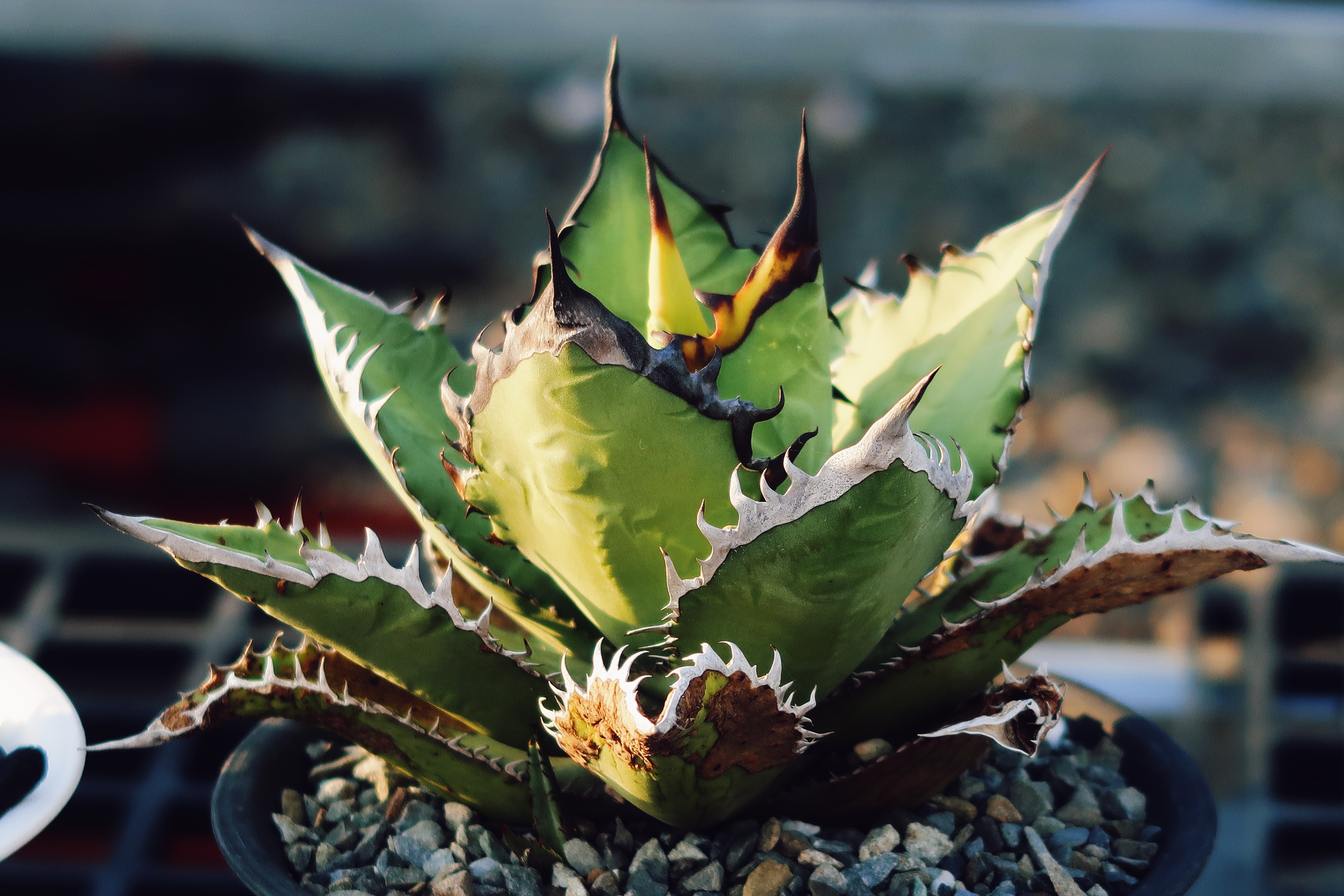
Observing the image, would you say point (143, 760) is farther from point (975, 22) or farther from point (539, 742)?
point (975, 22)

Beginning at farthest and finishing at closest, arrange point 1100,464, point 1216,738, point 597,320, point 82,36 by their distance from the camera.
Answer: point 1100,464 → point 82,36 → point 1216,738 → point 597,320

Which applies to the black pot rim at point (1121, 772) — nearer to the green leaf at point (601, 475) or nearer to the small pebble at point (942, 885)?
the small pebble at point (942, 885)

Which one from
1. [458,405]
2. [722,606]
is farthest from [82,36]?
[722,606]

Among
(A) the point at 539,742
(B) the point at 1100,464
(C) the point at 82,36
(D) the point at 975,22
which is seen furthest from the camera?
(B) the point at 1100,464

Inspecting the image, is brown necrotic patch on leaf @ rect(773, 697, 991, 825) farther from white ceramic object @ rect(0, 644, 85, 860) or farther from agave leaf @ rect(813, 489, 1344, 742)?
white ceramic object @ rect(0, 644, 85, 860)

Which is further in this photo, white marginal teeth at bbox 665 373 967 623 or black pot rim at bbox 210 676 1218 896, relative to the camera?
black pot rim at bbox 210 676 1218 896

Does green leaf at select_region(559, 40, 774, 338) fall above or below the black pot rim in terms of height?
above

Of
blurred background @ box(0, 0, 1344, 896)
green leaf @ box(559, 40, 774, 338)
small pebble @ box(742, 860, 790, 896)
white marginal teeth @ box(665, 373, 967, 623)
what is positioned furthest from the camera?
blurred background @ box(0, 0, 1344, 896)

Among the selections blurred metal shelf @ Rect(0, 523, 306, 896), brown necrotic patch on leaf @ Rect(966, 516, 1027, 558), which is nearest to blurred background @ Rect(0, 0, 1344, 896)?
blurred metal shelf @ Rect(0, 523, 306, 896)
